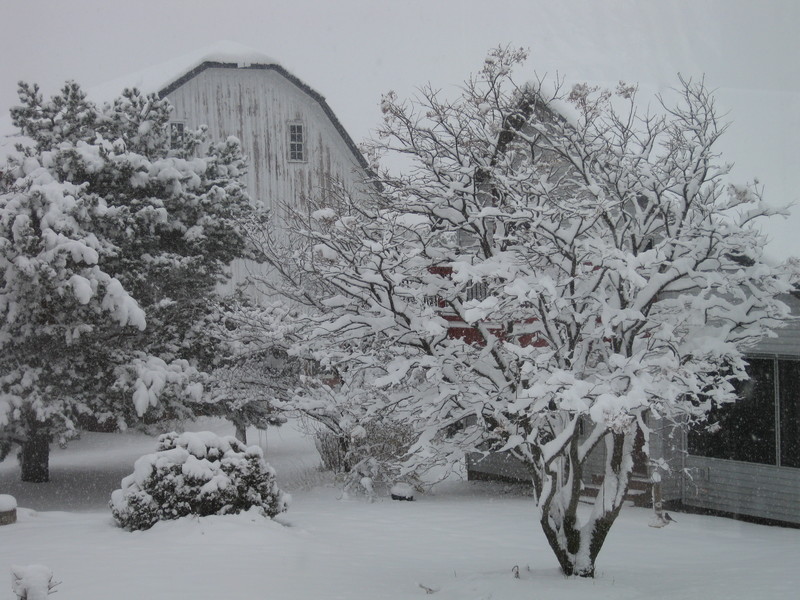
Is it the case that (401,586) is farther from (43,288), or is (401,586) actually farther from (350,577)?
→ (43,288)

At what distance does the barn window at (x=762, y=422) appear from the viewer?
1297 cm

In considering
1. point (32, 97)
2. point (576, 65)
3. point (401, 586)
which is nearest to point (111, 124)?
point (32, 97)

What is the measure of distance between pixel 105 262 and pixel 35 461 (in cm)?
496

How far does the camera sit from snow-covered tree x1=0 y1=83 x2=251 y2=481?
1446 cm

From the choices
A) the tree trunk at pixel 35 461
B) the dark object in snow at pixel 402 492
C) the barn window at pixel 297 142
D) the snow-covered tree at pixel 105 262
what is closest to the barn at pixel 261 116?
the barn window at pixel 297 142

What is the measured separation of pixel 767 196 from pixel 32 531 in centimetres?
1202

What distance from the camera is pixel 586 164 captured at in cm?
889

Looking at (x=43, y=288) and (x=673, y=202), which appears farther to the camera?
(x=43, y=288)

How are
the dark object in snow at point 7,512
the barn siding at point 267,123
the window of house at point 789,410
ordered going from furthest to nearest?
the barn siding at point 267,123
the window of house at point 789,410
the dark object in snow at point 7,512

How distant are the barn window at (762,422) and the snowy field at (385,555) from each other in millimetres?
1120

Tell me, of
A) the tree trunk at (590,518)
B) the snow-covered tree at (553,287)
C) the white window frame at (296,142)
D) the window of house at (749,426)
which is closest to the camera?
the snow-covered tree at (553,287)

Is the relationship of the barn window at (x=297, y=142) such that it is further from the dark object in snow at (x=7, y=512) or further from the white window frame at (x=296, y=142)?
the dark object in snow at (x=7, y=512)

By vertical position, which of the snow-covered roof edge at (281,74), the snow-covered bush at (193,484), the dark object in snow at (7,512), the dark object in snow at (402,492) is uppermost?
the snow-covered roof edge at (281,74)

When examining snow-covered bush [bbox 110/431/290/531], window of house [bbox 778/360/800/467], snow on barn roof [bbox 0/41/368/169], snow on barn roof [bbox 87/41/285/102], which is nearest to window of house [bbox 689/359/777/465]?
window of house [bbox 778/360/800/467]
